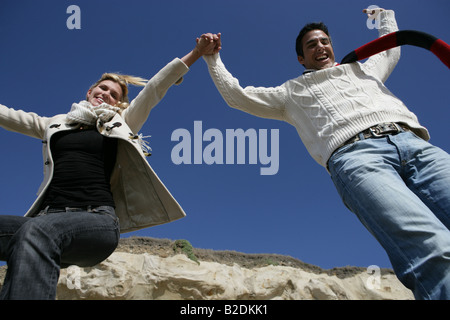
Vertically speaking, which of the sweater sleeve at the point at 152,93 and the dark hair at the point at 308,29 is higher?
the dark hair at the point at 308,29

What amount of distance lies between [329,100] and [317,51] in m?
0.68

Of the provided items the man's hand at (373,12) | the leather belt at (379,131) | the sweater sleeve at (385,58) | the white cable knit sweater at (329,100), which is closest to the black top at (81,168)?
the white cable knit sweater at (329,100)

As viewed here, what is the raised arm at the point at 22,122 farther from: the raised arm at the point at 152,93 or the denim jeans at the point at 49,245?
the denim jeans at the point at 49,245

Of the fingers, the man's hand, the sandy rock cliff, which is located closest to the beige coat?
the fingers

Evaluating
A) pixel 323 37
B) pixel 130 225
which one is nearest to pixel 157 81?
pixel 130 225

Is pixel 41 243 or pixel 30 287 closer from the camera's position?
pixel 30 287

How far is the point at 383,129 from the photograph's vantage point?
2.21 m

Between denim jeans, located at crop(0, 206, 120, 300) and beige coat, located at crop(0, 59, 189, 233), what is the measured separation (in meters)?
0.45

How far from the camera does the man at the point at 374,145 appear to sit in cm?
167

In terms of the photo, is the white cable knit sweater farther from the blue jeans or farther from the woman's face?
the woman's face

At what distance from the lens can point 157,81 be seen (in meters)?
2.90
